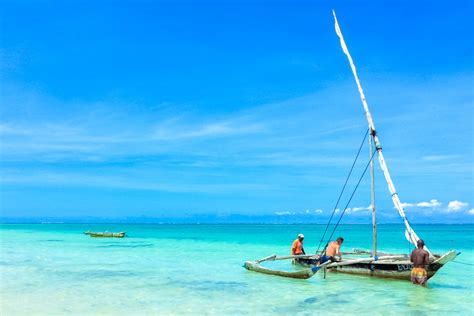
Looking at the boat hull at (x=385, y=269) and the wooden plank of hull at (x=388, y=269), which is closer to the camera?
the wooden plank of hull at (x=388, y=269)

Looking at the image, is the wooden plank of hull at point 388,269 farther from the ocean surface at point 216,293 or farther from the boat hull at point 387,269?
the ocean surface at point 216,293

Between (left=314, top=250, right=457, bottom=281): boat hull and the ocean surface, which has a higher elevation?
(left=314, top=250, right=457, bottom=281): boat hull

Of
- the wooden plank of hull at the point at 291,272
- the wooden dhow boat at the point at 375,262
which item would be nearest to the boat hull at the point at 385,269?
the wooden dhow boat at the point at 375,262

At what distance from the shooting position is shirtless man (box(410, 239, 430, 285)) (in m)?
13.9

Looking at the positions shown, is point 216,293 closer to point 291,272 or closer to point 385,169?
point 291,272

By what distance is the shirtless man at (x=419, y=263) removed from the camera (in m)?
13.9

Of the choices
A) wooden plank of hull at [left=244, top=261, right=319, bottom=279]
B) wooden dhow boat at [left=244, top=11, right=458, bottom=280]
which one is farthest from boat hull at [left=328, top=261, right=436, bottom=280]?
wooden plank of hull at [left=244, top=261, right=319, bottom=279]

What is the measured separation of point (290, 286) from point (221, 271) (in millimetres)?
5236

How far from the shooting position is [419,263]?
14.1 metres

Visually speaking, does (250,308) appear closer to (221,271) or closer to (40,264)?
(221,271)

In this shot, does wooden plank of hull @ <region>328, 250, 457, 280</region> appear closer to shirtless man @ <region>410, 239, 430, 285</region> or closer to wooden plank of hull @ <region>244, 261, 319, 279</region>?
shirtless man @ <region>410, 239, 430, 285</region>

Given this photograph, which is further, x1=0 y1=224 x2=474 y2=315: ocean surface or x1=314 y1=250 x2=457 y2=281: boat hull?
x1=314 y1=250 x2=457 y2=281: boat hull

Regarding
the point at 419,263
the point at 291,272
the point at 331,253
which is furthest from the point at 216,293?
the point at 419,263

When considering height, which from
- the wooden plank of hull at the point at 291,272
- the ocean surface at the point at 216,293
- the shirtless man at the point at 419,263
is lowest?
the ocean surface at the point at 216,293
